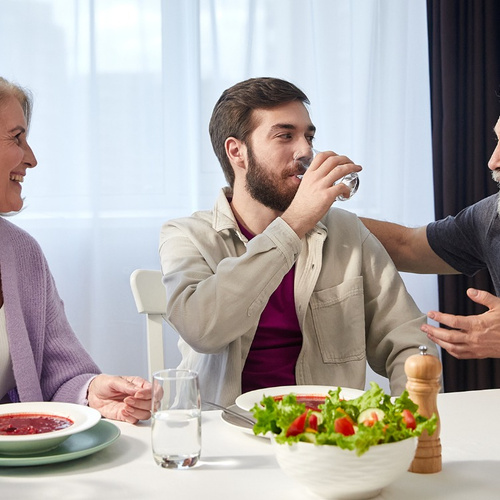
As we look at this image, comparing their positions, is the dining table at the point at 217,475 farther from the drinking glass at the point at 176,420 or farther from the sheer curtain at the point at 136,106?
the sheer curtain at the point at 136,106

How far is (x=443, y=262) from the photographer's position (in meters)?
2.40

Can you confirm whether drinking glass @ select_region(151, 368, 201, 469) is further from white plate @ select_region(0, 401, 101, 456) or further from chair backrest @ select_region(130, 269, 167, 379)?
chair backrest @ select_region(130, 269, 167, 379)

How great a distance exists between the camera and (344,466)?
0.90 meters

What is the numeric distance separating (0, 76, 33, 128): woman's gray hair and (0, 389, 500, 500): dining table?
990 millimetres

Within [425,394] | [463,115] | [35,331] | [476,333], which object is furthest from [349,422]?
[463,115]

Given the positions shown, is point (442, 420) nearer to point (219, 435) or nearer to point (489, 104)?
point (219, 435)

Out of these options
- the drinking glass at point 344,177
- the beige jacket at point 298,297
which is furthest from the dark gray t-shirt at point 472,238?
the drinking glass at point 344,177

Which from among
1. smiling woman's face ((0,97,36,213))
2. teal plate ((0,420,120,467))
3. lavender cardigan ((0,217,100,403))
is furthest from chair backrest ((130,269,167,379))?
teal plate ((0,420,120,467))

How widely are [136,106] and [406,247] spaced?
4.16 ft

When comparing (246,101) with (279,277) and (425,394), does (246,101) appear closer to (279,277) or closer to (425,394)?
(279,277)

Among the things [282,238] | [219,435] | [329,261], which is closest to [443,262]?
[329,261]

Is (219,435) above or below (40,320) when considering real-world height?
below

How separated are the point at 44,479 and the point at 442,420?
0.69 metres

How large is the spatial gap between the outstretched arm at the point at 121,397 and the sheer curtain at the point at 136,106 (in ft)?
5.01
